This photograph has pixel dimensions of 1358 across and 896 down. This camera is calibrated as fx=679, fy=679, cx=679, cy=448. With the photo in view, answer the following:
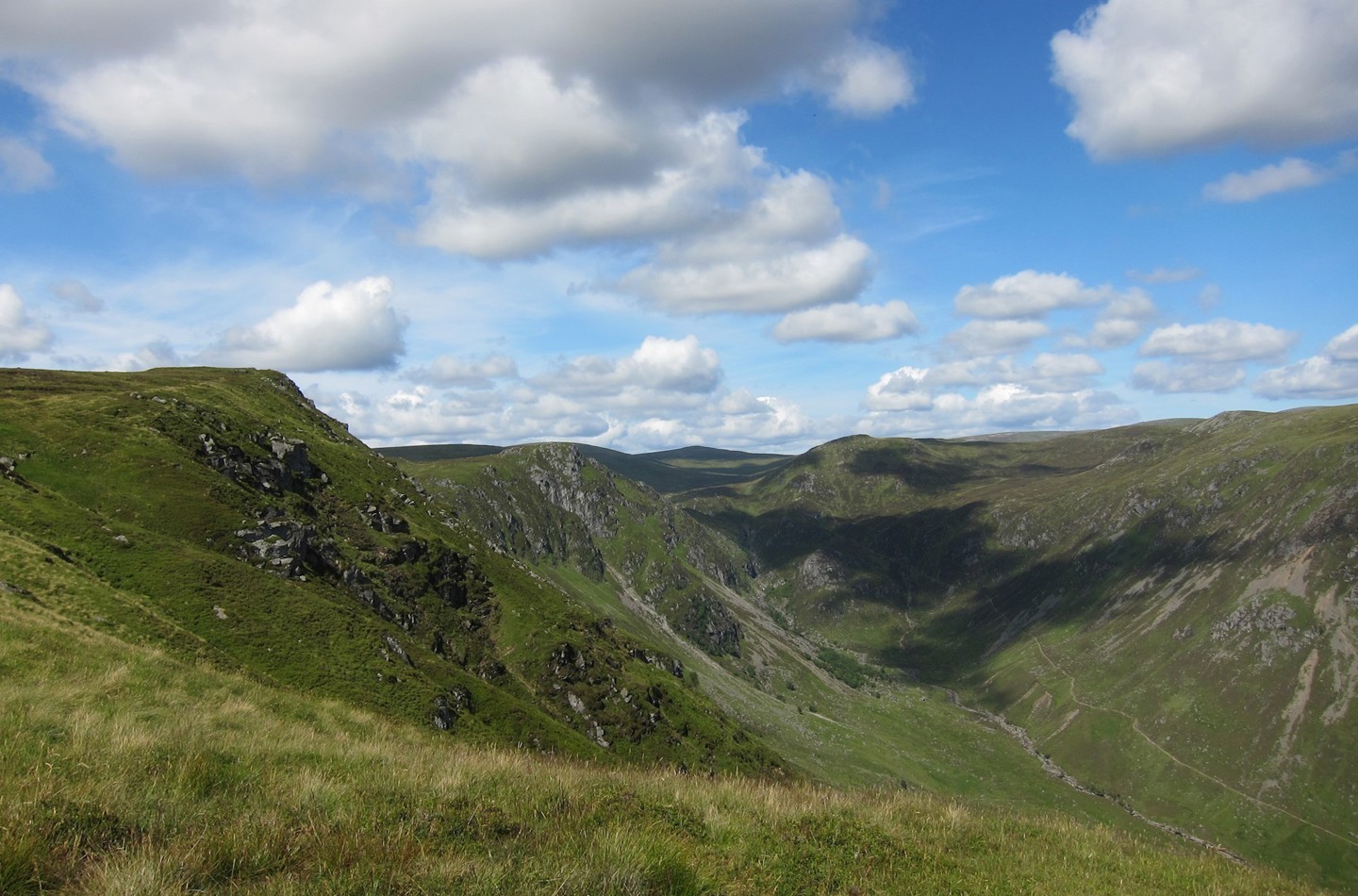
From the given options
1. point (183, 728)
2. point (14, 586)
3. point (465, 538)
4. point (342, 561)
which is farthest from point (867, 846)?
point (465, 538)

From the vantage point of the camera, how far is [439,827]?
907 centimetres

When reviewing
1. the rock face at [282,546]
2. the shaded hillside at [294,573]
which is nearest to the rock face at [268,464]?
the shaded hillside at [294,573]

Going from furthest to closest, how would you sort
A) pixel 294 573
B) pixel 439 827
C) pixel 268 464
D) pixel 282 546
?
pixel 268 464
pixel 282 546
pixel 294 573
pixel 439 827

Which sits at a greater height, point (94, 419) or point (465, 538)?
point (94, 419)

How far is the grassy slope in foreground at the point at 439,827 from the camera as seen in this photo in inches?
280

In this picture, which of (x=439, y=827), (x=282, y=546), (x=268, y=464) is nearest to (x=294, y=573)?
(x=282, y=546)

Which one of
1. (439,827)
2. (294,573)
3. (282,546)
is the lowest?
(294,573)

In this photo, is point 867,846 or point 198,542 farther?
point 198,542

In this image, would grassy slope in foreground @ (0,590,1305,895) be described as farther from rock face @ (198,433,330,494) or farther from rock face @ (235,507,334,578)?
rock face @ (198,433,330,494)

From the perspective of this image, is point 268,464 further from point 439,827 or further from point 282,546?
point 439,827

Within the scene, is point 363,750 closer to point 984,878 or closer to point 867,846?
point 867,846

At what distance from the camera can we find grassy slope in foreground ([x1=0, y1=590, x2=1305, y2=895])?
7117mm

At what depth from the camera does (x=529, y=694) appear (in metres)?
93.0

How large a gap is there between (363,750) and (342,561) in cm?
7668
